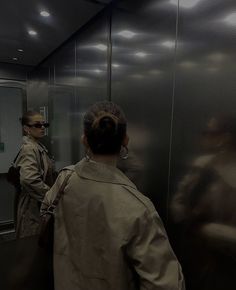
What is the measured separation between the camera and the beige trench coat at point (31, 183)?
1.70 m

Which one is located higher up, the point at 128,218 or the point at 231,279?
the point at 128,218

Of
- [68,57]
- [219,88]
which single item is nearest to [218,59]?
[219,88]

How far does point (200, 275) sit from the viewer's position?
0.92 m

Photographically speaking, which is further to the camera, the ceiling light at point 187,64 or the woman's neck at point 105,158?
the ceiling light at point 187,64

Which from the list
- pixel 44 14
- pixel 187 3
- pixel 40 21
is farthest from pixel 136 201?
pixel 40 21

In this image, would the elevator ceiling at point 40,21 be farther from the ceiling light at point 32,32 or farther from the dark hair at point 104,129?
the dark hair at point 104,129

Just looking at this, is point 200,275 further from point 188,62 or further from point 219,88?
point 188,62

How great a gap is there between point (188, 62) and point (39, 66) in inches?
99.8

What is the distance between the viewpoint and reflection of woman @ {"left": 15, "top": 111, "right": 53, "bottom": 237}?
1.70 m

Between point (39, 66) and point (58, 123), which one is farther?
point (39, 66)

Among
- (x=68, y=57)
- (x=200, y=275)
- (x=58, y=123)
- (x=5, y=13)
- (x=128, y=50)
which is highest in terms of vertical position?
(x=5, y=13)

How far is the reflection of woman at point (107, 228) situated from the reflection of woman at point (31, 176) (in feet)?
3.06

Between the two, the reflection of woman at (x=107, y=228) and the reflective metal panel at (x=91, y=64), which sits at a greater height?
the reflective metal panel at (x=91, y=64)

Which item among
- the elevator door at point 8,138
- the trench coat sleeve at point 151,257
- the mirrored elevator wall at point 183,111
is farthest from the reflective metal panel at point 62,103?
the trench coat sleeve at point 151,257
